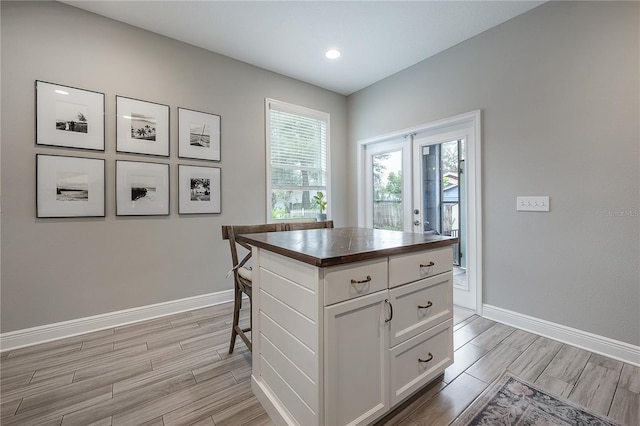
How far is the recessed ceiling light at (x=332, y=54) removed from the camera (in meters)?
3.04

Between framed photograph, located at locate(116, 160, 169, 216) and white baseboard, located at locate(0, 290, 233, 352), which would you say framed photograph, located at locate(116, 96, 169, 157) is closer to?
framed photograph, located at locate(116, 160, 169, 216)

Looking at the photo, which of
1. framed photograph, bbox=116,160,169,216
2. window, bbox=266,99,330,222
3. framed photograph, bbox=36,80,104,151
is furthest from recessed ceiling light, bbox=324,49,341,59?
framed photograph, bbox=36,80,104,151

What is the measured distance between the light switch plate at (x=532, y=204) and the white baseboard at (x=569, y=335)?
0.97 meters

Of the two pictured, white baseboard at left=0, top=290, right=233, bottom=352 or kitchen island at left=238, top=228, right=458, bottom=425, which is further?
white baseboard at left=0, top=290, right=233, bottom=352

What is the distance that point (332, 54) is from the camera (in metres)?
3.10

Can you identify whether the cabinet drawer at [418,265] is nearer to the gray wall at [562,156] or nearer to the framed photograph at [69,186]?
the gray wall at [562,156]

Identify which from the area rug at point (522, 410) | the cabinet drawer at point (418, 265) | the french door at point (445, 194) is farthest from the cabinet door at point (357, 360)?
the french door at point (445, 194)

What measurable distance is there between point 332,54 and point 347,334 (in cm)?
305

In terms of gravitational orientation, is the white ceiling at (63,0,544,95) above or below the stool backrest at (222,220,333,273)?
above

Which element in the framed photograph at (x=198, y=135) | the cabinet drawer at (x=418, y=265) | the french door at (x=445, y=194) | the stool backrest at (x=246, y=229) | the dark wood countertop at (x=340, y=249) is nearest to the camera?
the dark wood countertop at (x=340, y=249)

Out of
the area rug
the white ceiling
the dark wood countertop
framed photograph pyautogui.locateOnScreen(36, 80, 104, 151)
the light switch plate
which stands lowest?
the area rug

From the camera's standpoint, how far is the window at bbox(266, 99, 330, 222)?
3570 mm

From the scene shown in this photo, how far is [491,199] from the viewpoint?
2695 mm

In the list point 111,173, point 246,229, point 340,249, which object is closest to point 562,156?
point 340,249
